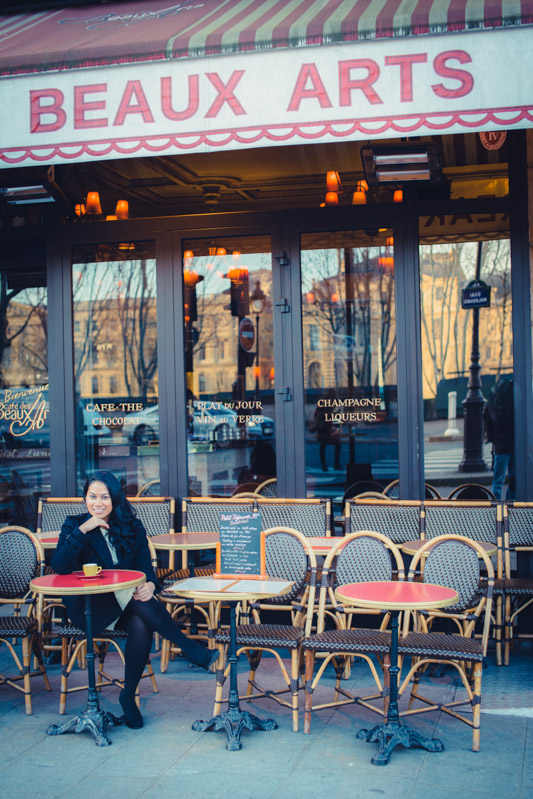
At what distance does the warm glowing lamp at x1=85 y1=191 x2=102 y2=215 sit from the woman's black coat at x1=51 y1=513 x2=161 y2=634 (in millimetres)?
3370

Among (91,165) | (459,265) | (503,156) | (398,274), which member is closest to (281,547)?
(398,274)

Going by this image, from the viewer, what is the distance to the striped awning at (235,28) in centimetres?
488

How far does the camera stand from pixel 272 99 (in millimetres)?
5055

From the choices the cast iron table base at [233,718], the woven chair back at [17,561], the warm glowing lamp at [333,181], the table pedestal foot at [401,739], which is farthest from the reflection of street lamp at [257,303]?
the table pedestal foot at [401,739]

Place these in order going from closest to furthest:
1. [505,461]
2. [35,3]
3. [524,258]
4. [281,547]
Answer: [281,547], [524,258], [35,3], [505,461]

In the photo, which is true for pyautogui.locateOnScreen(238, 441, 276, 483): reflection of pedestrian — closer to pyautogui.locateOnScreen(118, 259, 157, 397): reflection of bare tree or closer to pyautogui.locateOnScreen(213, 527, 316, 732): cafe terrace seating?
pyautogui.locateOnScreen(118, 259, 157, 397): reflection of bare tree

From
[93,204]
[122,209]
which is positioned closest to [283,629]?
[122,209]

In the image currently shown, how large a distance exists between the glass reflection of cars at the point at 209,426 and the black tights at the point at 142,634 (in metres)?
2.62

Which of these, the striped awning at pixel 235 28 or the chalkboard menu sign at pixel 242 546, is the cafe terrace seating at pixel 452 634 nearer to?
the chalkboard menu sign at pixel 242 546

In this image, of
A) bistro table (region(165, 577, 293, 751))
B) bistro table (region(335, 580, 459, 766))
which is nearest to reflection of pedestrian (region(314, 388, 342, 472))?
bistro table (region(165, 577, 293, 751))

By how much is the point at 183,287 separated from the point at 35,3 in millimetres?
2543

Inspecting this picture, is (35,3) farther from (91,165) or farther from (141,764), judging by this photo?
(141,764)

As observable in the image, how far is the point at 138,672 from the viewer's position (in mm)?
4773

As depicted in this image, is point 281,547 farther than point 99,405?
No
